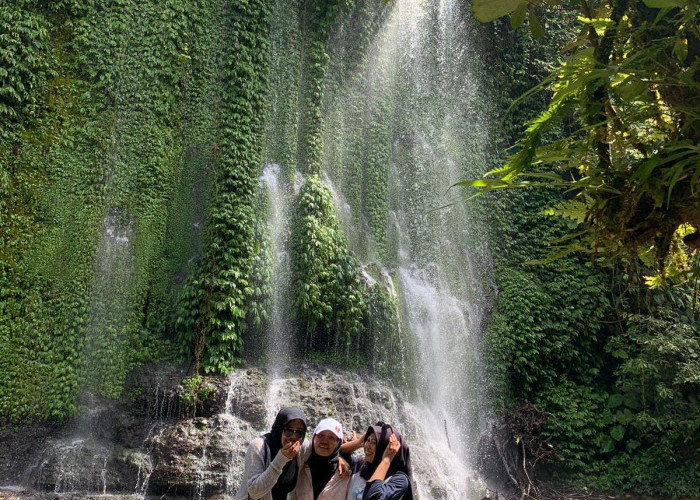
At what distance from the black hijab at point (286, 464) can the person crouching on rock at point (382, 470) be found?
1.05ft

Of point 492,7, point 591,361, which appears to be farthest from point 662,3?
point 591,361

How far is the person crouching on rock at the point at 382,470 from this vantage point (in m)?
3.05

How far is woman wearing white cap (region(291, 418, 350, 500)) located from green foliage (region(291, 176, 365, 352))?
6.48m

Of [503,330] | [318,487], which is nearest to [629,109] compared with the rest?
[318,487]

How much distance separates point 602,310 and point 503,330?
1.87 meters

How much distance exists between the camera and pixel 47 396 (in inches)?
330

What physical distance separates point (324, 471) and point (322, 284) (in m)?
6.80

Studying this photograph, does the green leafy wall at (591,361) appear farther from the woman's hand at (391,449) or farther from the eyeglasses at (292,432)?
the eyeglasses at (292,432)

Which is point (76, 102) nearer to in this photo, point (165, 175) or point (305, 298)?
point (165, 175)

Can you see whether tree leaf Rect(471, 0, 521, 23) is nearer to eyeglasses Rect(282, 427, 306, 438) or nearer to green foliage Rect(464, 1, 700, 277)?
green foliage Rect(464, 1, 700, 277)

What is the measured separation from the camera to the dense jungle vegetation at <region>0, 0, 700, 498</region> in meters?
8.82

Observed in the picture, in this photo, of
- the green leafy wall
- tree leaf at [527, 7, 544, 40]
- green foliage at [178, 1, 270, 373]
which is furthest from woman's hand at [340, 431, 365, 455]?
the green leafy wall

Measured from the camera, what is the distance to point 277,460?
3109mm

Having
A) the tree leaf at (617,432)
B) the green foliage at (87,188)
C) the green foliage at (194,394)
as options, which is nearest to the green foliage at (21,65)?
the green foliage at (87,188)
